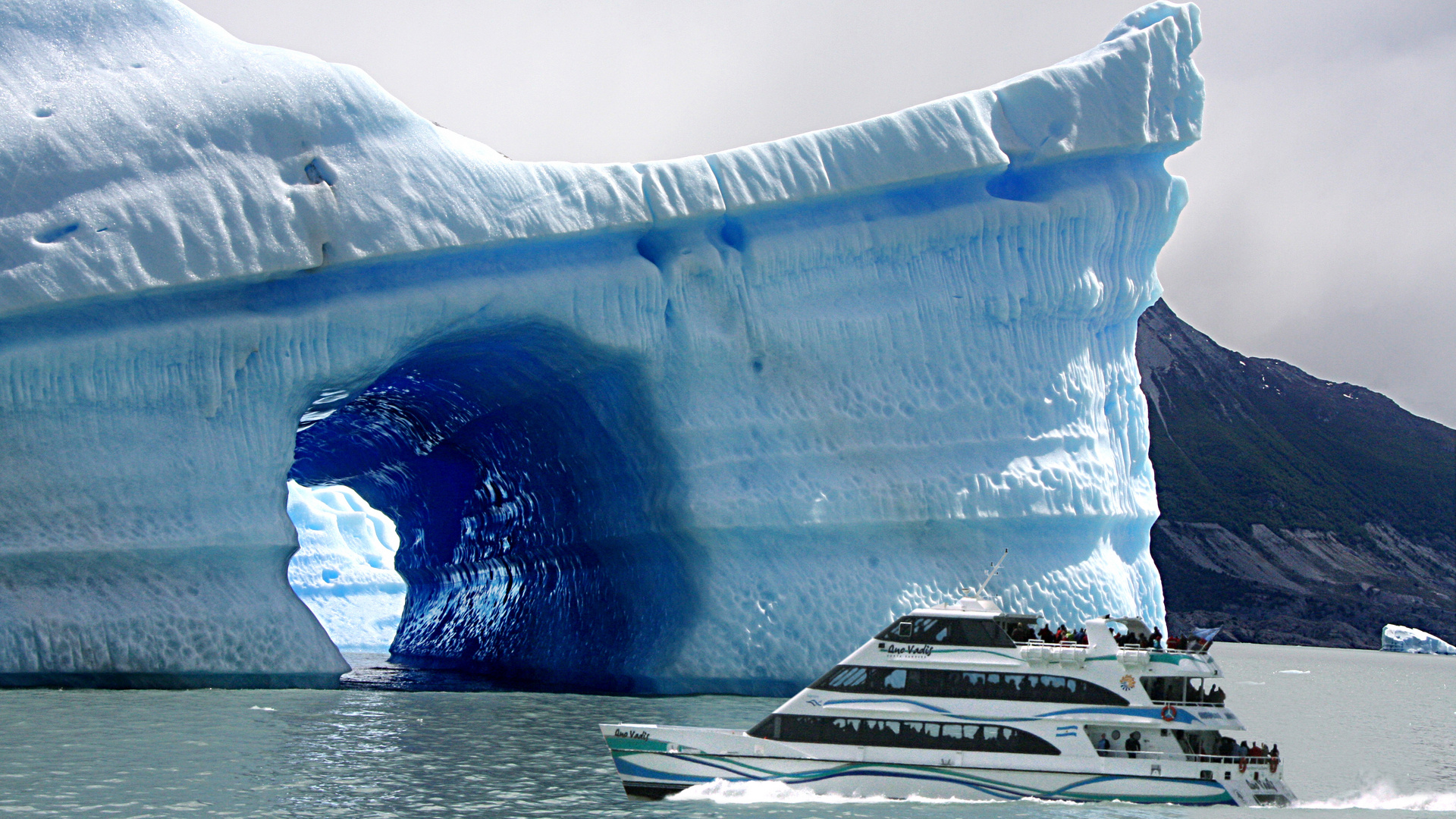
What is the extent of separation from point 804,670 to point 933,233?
5949mm

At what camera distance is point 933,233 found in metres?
17.0

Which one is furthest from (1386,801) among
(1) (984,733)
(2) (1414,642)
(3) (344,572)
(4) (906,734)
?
(2) (1414,642)

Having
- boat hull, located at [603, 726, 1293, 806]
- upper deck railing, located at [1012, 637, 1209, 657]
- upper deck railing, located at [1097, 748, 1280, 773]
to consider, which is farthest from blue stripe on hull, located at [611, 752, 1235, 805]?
upper deck railing, located at [1012, 637, 1209, 657]

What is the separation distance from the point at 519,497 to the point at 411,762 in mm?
12488

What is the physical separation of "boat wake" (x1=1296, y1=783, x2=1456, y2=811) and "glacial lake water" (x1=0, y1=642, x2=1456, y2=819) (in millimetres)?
27

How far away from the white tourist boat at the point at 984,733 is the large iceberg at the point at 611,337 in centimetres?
532

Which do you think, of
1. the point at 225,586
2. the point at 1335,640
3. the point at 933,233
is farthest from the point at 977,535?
the point at 1335,640

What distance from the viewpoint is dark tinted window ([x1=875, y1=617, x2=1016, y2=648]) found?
10531 millimetres

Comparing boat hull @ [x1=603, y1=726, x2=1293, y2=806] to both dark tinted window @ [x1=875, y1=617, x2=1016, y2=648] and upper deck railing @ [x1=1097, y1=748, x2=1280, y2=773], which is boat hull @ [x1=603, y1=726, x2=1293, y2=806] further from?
dark tinted window @ [x1=875, y1=617, x2=1016, y2=648]

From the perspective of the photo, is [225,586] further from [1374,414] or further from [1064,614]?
[1374,414]

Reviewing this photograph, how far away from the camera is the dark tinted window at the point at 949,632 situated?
10531 millimetres

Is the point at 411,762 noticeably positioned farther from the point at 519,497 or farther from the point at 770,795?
the point at 519,497

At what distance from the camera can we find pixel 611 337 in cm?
1606

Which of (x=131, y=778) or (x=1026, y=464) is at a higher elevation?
(x=1026, y=464)
